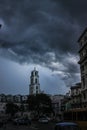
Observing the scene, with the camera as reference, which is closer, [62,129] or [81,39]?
[62,129]

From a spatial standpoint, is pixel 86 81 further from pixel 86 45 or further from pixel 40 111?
pixel 40 111

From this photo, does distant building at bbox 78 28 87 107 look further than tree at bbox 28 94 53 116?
No

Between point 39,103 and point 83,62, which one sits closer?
point 83,62

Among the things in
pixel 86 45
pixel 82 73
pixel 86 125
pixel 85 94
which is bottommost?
pixel 86 125

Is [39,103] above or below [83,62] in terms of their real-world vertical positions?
below

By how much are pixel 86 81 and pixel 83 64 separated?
6.14m

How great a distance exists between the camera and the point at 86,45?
80.4 meters

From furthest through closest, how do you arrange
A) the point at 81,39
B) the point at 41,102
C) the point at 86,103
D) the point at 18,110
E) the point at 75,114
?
the point at 18,110, the point at 41,102, the point at 81,39, the point at 86,103, the point at 75,114

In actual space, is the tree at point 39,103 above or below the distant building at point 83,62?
below

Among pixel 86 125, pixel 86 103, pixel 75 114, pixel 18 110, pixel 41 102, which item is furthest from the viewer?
pixel 18 110

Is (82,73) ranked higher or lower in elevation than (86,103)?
higher

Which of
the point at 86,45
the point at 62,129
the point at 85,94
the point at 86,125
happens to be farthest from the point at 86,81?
the point at 62,129

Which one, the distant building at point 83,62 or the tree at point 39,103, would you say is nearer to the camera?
the distant building at point 83,62

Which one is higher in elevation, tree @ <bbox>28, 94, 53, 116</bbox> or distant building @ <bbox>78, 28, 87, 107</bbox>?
distant building @ <bbox>78, 28, 87, 107</bbox>
